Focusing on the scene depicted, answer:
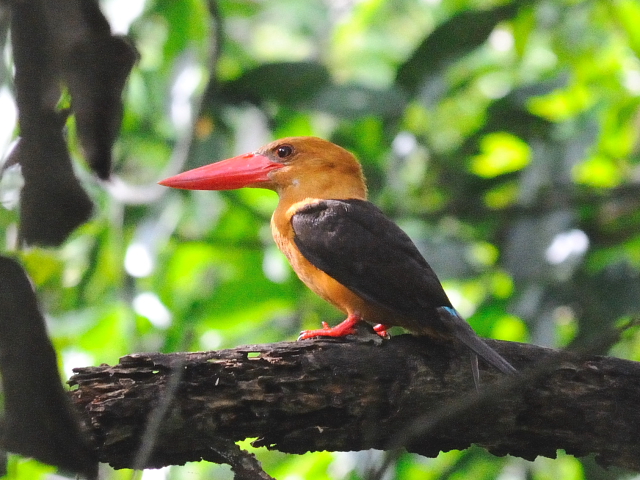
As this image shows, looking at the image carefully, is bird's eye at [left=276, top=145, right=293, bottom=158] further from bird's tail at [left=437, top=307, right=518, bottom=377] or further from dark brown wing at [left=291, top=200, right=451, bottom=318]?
bird's tail at [left=437, top=307, right=518, bottom=377]

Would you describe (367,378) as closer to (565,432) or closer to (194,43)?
(565,432)

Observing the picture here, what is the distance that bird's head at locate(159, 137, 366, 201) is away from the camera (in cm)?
386

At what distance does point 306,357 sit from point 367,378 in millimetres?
227

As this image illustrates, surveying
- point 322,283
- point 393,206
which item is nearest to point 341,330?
point 322,283

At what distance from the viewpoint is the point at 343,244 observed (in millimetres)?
3168

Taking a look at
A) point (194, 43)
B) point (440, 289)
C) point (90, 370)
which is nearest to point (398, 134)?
point (194, 43)

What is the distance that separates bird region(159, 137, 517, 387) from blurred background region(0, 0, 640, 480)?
0.59m

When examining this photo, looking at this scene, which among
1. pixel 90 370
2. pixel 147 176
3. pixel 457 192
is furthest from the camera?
pixel 147 176

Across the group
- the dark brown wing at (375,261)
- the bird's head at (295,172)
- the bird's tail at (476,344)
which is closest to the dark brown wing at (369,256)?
the dark brown wing at (375,261)

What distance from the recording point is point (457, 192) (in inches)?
206

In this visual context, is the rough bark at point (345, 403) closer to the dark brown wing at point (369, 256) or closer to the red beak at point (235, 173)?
the dark brown wing at point (369, 256)

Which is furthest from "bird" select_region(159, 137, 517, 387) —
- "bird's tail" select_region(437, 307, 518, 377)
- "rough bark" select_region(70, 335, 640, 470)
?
"rough bark" select_region(70, 335, 640, 470)

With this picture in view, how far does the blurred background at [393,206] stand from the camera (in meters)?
4.49

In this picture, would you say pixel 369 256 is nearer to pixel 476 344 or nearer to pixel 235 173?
pixel 476 344
